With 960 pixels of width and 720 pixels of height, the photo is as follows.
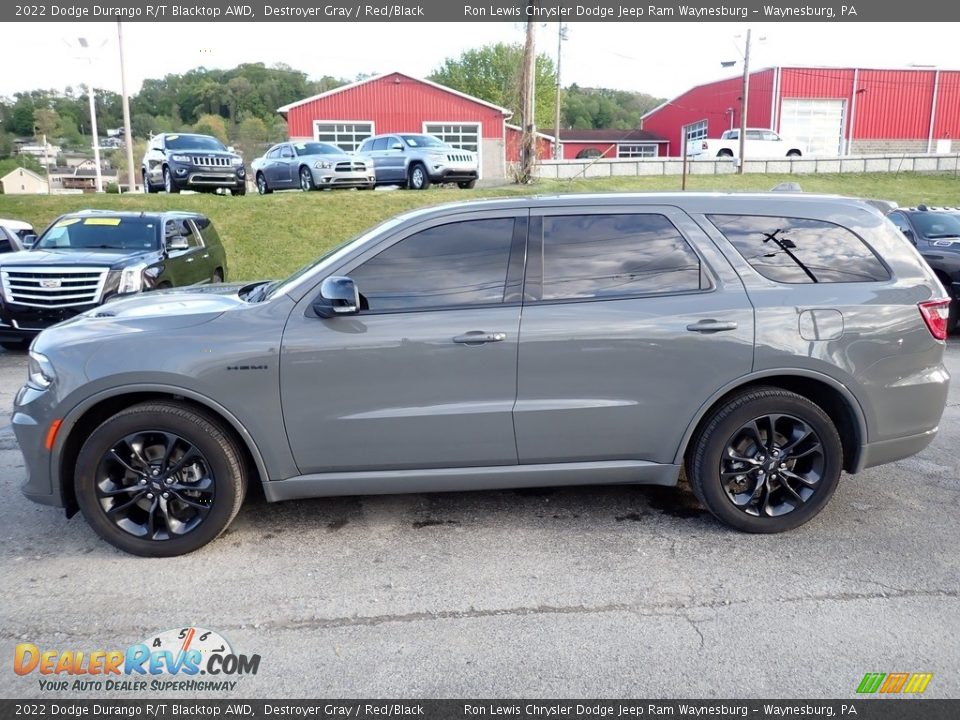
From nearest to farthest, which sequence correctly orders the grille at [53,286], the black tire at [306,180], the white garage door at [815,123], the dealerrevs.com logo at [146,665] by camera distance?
the dealerrevs.com logo at [146,665], the grille at [53,286], the black tire at [306,180], the white garage door at [815,123]

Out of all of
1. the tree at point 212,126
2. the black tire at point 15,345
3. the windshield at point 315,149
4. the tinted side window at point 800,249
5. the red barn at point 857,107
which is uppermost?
the tree at point 212,126

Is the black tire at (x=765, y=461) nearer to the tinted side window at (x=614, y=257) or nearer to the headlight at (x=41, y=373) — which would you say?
the tinted side window at (x=614, y=257)

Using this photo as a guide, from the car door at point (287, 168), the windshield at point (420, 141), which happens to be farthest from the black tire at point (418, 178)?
the car door at point (287, 168)

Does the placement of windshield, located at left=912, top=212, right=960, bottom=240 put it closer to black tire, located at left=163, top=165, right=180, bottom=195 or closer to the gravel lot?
the gravel lot

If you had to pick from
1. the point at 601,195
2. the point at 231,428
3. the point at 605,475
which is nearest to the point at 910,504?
the point at 605,475

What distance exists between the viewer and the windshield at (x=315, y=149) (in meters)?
20.7

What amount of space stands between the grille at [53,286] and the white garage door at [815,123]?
42.3m

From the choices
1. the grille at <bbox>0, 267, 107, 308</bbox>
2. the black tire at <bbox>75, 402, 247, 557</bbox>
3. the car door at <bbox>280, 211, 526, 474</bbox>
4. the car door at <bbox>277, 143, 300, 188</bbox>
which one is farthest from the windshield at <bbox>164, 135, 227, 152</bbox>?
the car door at <bbox>280, 211, 526, 474</bbox>

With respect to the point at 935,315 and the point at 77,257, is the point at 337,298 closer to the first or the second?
the point at 935,315

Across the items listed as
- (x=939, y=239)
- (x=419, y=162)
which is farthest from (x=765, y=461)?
(x=419, y=162)

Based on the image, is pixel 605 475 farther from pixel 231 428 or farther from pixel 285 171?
pixel 285 171

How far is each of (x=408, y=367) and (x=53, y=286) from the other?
7.16 meters

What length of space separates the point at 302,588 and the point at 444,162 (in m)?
18.3

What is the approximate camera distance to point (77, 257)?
9406mm
